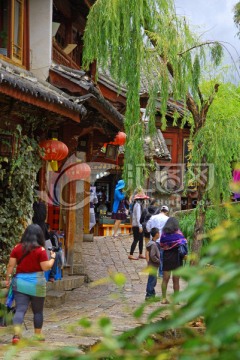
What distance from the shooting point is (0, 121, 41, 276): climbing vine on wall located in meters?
12.0

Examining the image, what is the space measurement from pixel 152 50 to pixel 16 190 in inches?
125

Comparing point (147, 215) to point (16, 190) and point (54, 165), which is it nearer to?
point (54, 165)

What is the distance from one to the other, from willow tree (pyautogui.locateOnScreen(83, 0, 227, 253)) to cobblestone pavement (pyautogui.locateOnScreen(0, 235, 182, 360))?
1964mm

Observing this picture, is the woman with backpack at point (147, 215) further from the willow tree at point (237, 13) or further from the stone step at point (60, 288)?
the willow tree at point (237, 13)

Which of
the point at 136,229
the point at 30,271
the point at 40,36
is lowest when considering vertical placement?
the point at 30,271

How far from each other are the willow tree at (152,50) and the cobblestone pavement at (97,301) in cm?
196

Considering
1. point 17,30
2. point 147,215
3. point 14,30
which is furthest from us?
point 147,215

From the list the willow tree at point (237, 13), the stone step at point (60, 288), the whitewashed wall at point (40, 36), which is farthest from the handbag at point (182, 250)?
the willow tree at point (237, 13)

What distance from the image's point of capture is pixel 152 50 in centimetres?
1280

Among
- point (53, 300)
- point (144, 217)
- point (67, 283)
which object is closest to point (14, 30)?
point (53, 300)

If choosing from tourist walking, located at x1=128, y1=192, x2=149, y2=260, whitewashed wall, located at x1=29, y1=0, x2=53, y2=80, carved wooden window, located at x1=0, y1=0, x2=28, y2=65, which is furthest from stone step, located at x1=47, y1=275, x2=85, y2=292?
carved wooden window, located at x1=0, y1=0, x2=28, y2=65

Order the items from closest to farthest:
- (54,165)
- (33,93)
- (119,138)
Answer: (33,93) → (54,165) → (119,138)

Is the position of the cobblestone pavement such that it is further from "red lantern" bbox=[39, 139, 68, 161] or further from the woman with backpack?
"red lantern" bbox=[39, 139, 68, 161]

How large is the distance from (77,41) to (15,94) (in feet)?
27.4
